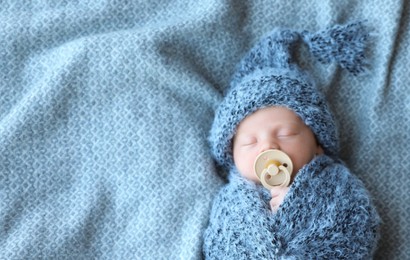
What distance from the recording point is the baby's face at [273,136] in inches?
49.4

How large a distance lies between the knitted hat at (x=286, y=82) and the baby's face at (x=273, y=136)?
0.6 inches

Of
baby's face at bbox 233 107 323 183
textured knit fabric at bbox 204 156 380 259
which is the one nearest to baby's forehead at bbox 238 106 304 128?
baby's face at bbox 233 107 323 183

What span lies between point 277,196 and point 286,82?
24 cm

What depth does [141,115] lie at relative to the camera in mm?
1347

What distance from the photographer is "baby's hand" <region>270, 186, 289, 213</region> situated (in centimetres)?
122

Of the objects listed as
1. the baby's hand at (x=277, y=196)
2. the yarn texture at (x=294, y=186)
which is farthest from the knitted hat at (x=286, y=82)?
the baby's hand at (x=277, y=196)

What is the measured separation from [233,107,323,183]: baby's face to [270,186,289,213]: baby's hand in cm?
5

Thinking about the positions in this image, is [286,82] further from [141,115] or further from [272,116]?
[141,115]

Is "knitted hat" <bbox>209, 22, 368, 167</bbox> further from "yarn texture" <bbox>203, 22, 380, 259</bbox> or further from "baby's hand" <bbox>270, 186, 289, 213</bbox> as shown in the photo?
"baby's hand" <bbox>270, 186, 289, 213</bbox>

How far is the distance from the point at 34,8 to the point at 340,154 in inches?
31.0

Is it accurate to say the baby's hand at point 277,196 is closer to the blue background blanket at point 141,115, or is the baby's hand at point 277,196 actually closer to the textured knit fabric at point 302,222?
the textured knit fabric at point 302,222

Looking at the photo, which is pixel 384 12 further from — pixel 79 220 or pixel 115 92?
pixel 79 220

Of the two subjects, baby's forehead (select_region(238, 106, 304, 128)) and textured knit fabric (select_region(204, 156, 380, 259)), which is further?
baby's forehead (select_region(238, 106, 304, 128))

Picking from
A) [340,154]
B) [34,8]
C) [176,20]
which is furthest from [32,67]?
[340,154]
